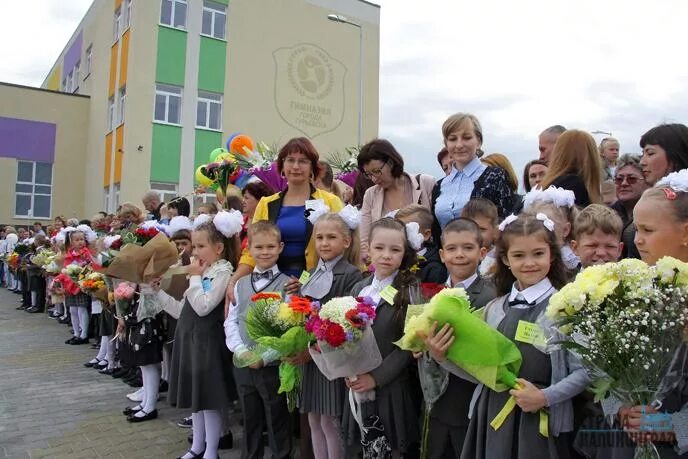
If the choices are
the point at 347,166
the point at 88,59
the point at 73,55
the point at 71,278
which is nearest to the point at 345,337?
the point at 347,166

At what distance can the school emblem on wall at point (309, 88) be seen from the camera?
66.2 ft

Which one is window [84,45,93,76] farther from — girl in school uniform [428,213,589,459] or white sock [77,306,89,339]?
girl in school uniform [428,213,589,459]

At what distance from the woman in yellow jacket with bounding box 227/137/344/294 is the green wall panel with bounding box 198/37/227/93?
15603 mm

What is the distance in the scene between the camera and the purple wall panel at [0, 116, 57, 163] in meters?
21.2

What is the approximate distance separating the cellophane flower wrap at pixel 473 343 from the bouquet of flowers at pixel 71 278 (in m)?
7.26

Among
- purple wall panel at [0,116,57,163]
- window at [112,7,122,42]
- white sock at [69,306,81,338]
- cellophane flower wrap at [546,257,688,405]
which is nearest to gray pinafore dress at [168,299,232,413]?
cellophane flower wrap at [546,257,688,405]

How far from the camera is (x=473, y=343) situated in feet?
7.57

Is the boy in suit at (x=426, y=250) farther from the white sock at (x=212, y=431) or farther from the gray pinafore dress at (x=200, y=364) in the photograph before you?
the white sock at (x=212, y=431)

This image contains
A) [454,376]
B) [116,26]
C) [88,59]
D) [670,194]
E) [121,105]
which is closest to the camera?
[670,194]

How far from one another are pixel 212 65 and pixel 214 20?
5.59 ft

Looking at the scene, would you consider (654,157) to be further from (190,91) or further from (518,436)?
(190,91)

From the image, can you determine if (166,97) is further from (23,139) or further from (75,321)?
(75,321)

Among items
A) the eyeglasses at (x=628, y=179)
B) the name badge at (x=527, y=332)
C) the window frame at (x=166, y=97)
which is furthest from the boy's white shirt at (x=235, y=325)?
the window frame at (x=166, y=97)

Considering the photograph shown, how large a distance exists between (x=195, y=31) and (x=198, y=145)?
3855 millimetres
